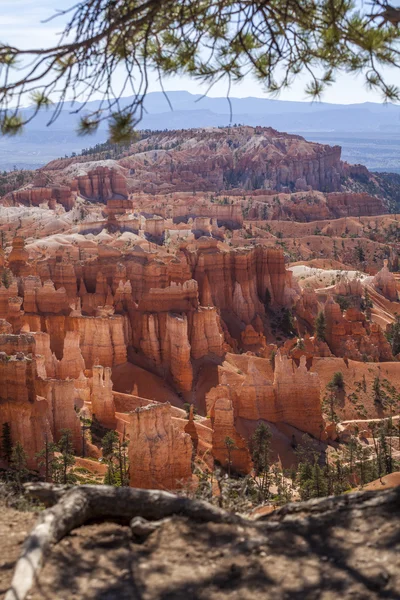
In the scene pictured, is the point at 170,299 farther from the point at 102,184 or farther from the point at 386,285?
the point at 102,184

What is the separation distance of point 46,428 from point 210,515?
16915mm

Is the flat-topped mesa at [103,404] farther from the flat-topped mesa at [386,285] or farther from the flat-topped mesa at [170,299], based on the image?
the flat-topped mesa at [386,285]

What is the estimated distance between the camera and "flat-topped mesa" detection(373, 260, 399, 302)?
67.2 m

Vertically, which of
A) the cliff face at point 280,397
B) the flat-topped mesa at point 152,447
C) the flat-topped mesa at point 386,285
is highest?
the flat-topped mesa at point 152,447

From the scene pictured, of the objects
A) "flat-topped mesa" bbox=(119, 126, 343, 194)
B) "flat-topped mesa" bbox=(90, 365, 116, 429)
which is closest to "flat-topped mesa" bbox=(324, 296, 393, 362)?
"flat-topped mesa" bbox=(90, 365, 116, 429)

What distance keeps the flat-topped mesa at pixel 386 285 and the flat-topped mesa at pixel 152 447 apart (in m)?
46.5

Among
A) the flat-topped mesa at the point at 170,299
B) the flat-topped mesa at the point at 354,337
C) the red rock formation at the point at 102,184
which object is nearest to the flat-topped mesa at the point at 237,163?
the red rock formation at the point at 102,184

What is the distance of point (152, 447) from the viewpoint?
23641mm

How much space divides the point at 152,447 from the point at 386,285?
47916 mm

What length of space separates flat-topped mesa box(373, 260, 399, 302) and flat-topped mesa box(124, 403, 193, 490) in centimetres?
4648

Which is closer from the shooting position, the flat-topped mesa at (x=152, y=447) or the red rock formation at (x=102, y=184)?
the flat-topped mesa at (x=152, y=447)

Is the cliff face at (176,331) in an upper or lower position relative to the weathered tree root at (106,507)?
lower

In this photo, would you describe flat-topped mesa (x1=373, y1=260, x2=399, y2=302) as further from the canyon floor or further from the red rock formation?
the red rock formation

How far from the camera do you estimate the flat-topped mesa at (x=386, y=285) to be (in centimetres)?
6725
